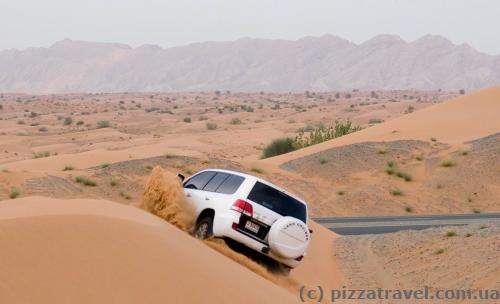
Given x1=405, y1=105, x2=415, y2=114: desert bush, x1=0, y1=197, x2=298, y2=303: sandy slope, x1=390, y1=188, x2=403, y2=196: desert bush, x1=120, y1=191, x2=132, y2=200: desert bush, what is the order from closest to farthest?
x1=0, y1=197, x2=298, y2=303: sandy slope, x1=120, y1=191, x2=132, y2=200: desert bush, x1=390, y1=188, x2=403, y2=196: desert bush, x1=405, y1=105, x2=415, y2=114: desert bush

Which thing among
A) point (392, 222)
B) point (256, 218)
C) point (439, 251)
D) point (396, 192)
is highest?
point (256, 218)

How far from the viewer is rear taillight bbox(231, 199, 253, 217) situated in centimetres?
1340

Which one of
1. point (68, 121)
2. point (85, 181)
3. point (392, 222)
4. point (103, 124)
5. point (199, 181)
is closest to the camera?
point (199, 181)

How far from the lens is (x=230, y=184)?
14.1 metres

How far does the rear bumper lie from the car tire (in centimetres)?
26

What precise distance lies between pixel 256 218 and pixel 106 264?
5.45 metres

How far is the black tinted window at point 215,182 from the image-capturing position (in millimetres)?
14391

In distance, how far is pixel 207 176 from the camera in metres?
15.0

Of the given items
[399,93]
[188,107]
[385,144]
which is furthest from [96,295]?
[399,93]

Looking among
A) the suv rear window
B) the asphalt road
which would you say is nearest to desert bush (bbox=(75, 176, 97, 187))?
the asphalt road

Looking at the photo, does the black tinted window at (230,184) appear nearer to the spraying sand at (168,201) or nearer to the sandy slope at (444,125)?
the spraying sand at (168,201)

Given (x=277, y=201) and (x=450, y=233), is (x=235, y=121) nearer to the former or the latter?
(x=450, y=233)

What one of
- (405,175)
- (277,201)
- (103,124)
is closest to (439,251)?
(277,201)

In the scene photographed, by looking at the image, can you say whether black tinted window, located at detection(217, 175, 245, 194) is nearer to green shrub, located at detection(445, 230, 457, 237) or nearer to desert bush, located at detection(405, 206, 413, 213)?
green shrub, located at detection(445, 230, 457, 237)
